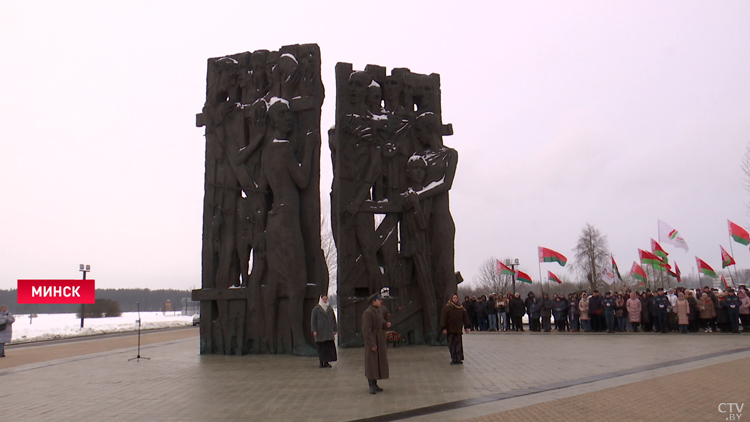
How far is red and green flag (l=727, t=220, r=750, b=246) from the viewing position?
23.3 metres

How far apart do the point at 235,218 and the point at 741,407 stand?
1140 centimetres

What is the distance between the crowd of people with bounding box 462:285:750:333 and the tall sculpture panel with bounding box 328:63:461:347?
7.57 metres

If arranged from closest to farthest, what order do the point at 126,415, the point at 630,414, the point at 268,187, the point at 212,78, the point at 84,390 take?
1. the point at 630,414
2. the point at 126,415
3. the point at 84,390
4. the point at 268,187
5. the point at 212,78

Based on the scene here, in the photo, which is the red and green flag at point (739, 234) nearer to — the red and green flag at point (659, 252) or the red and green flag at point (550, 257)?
the red and green flag at point (659, 252)

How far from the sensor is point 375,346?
28.4 ft

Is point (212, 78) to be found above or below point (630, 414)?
above

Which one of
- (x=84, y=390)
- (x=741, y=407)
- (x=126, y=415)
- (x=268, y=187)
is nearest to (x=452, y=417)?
(x=741, y=407)

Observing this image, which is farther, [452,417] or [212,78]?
[212,78]

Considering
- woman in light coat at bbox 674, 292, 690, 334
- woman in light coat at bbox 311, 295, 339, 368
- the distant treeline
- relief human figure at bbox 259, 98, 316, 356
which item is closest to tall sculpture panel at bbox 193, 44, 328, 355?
relief human figure at bbox 259, 98, 316, 356

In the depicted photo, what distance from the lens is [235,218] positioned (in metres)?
14.4

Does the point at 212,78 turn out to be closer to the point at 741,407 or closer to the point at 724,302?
the point at 741,407

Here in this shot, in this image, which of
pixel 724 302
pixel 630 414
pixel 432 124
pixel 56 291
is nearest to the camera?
pixel 630 414

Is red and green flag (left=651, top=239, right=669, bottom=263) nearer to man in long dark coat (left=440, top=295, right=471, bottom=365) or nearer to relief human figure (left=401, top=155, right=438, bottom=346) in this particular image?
relief human figure (left=401, top=155, right=438, bottom=346)

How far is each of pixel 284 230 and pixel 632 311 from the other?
43.2ft
